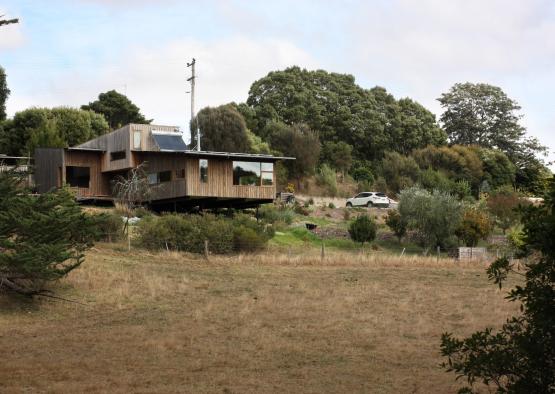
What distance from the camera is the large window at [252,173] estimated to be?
161 feet

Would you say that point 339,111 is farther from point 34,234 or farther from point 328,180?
point 34,234

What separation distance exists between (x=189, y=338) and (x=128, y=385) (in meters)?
5.11

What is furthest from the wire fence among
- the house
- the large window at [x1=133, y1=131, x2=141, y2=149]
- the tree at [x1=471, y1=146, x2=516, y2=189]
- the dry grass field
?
the tree at [x1=471, y1=146, x2=516, y2=189]

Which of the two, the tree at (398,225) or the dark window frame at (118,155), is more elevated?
the dark window frame at (118,155)

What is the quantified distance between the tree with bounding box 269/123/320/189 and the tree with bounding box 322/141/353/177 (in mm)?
3444

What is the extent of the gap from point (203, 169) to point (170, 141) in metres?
6.30

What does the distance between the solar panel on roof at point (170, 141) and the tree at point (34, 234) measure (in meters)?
23.0

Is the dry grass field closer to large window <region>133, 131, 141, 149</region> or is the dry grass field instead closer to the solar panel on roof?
large window <region>133, 131, 141, 149</region>

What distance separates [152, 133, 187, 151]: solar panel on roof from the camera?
5306 centimetres

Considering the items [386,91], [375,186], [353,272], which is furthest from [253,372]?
[386,91]

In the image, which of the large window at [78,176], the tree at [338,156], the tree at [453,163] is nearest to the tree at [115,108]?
the tree at [338,156]

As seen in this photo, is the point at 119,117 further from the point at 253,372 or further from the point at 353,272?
the point at 253,372

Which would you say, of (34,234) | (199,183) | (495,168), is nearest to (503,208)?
(199,183)

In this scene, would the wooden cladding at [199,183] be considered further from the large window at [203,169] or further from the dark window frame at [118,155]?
the dark window frame at [118,155]
